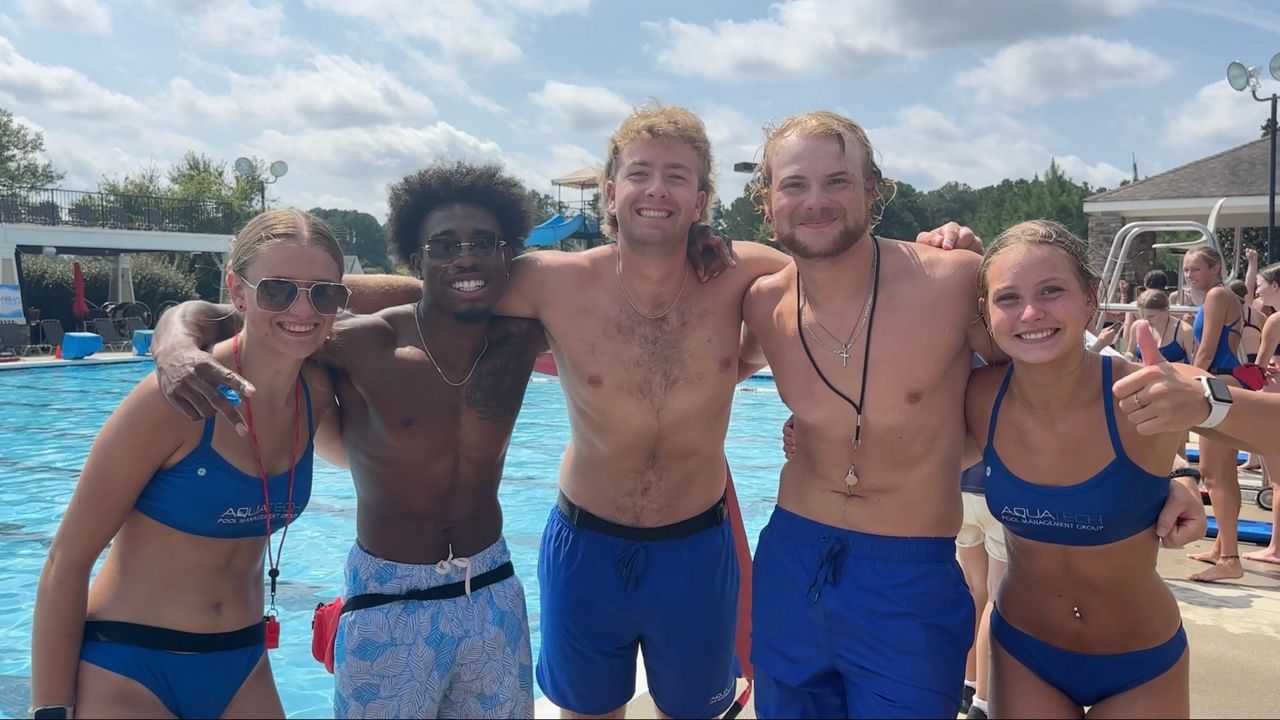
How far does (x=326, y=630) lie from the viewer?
2.66m

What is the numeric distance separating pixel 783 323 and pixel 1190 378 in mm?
1103

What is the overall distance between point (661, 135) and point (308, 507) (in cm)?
764

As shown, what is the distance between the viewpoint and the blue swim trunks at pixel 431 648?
2.49 meters

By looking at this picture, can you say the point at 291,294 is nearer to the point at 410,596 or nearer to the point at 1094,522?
the point at 410,596

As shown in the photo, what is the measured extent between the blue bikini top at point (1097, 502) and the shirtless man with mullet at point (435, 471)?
59.2 inches

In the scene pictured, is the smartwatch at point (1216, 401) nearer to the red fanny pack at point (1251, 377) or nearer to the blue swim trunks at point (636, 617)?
the blue swim trunks at point (636, 617)

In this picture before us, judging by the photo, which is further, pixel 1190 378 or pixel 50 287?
pixel 50 287

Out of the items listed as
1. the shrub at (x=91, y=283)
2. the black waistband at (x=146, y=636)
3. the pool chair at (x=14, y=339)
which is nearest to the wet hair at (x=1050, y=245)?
the black waistband at (x=146, y=636)

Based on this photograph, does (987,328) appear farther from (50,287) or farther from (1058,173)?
(1058,173)

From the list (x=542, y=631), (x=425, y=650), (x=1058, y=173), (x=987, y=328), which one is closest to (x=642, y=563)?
(x=542, y=631)

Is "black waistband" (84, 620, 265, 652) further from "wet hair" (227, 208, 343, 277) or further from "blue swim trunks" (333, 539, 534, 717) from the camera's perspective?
"wet hair" (227, 208, 343, 277)

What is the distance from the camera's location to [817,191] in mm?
2537

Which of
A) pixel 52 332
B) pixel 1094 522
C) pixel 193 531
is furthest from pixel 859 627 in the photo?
pixel 52 332

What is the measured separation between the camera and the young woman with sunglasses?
6.88ft
